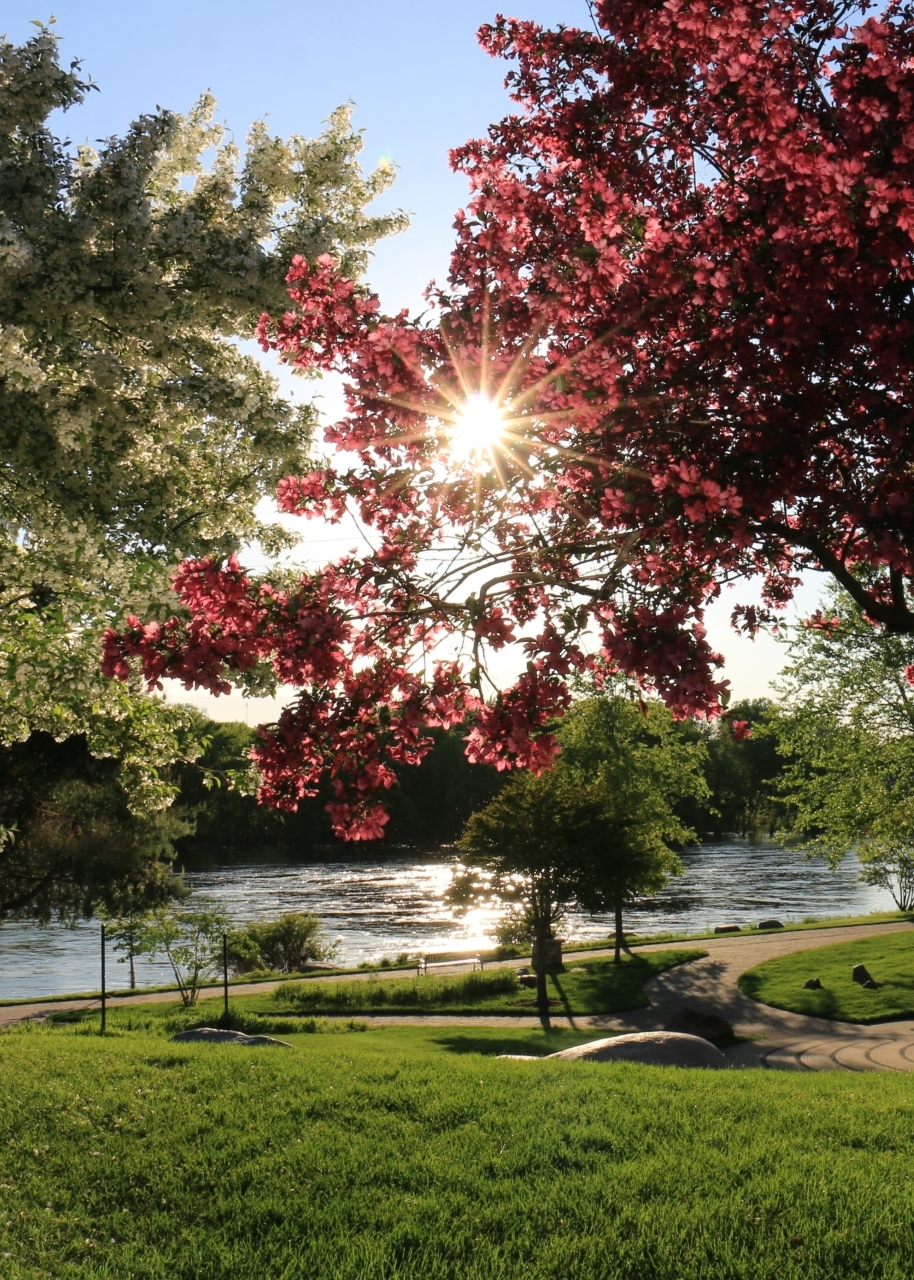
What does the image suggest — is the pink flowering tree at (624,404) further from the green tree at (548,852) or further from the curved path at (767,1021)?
the green tree at (548,852)

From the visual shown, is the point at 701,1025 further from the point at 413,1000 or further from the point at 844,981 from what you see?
the point at 413,1000

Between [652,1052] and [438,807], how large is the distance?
274ft

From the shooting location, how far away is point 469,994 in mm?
24516

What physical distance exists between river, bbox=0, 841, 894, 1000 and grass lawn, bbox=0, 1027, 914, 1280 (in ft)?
68.9

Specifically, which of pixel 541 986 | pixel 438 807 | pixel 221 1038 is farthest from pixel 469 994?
pixel 438 807

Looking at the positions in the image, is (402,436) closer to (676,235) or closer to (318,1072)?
(676,235)

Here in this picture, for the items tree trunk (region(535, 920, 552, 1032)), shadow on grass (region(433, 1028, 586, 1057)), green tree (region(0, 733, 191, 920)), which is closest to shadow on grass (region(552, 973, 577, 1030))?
tree trunk (region(535, 920, 552, 1032))

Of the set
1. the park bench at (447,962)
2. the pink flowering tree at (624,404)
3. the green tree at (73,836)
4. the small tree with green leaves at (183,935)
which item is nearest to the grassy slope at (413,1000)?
the small tree with green leaves at (183,935)

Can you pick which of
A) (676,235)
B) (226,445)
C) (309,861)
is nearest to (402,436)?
(676,235)

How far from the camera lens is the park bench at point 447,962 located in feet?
94.0

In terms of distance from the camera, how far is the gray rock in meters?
14.5

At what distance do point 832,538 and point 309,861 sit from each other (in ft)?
219

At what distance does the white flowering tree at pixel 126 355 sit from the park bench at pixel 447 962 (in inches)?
772

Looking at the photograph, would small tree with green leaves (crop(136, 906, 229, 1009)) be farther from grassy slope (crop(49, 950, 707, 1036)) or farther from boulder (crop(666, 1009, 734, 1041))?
boulder (crop(666, 1009, 734, 1041))
